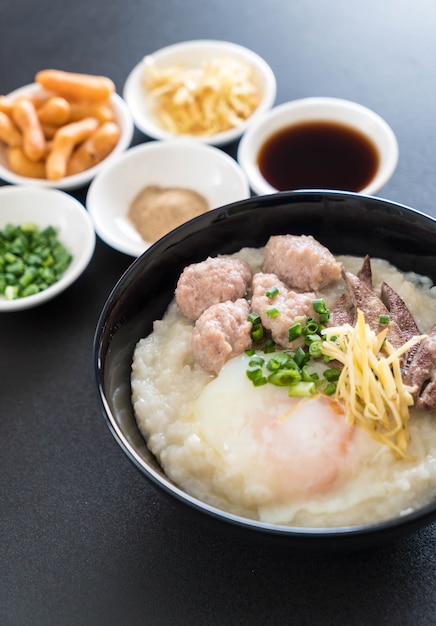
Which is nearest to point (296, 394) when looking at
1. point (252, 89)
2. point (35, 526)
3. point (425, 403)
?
point (425, 403)

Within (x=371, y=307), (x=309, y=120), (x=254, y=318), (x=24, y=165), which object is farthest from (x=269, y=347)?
(x=24, y=165)

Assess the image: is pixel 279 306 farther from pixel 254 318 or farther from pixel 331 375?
pixel 331 375

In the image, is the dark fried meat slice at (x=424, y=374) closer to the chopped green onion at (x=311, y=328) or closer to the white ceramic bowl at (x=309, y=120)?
the chopped green onion at (x=311, y=328)

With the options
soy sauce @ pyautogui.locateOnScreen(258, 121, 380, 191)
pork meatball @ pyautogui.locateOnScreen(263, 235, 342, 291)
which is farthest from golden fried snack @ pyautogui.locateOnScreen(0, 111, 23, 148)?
pork meatball @ pyautogui.locateOnScreen(263, 235, 342, 291)

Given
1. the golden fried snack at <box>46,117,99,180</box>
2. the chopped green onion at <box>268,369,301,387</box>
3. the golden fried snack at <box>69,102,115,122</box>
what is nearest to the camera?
the chopped green onion at <box>268,369,301,387</box>

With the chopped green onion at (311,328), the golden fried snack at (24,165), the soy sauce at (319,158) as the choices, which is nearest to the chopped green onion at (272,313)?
the chopped green onion at (311,328)

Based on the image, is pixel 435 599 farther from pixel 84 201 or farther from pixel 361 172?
pixel 84 201

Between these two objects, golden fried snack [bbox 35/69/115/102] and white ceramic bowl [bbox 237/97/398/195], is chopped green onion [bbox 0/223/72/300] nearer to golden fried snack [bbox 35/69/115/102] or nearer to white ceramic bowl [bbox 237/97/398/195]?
golden fried snack [bbox 35/69/115/102]

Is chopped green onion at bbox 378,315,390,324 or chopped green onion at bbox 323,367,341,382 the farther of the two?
chopped green onion at bbox 378,315,390,324
